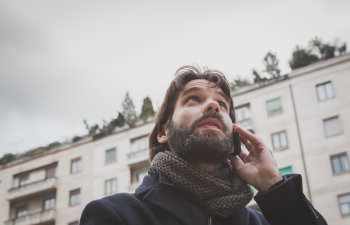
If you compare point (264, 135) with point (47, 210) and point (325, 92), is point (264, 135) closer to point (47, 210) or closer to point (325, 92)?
point (325, 92)

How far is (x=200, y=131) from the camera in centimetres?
308

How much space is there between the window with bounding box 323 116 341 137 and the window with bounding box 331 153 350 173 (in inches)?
58.3

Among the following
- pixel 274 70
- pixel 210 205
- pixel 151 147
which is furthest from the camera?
pixel 274 70

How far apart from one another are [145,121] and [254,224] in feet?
96.1

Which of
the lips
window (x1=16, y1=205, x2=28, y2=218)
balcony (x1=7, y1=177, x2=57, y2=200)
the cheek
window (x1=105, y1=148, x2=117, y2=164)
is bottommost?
the lips

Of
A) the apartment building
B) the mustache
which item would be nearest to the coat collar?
the mustache

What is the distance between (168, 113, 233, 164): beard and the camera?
303 cm

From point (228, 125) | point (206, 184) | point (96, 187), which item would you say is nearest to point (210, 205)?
point (206, 184)

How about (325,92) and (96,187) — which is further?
(96,187)

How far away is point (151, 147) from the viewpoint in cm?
383

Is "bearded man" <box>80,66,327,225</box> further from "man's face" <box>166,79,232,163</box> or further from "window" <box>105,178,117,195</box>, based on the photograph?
"window" <box>105,178,117,195</box>

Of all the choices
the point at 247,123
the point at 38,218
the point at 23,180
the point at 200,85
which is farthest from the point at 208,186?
the point at 23,180

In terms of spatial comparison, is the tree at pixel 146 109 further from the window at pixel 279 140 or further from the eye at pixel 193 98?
the eye at pixel 193 98

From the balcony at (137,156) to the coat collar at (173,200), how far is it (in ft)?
90.5
